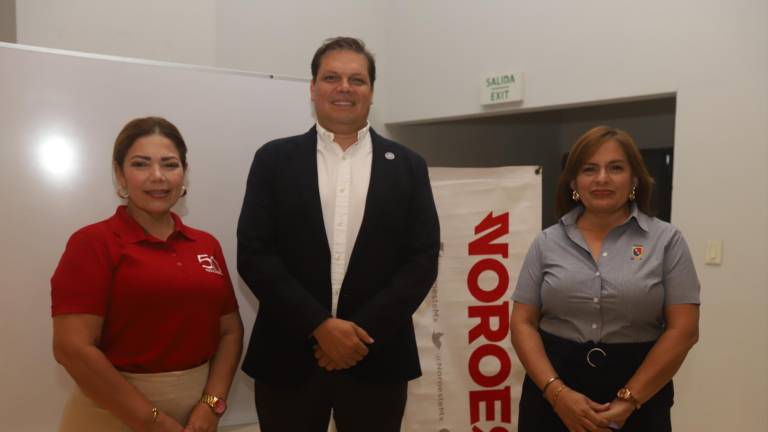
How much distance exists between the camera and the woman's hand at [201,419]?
146 centimetres

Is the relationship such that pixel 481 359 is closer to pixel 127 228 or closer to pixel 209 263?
pixel 209 263

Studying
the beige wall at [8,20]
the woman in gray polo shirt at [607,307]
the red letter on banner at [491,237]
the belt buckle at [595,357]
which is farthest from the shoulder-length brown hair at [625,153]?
the beige wall at [8,20]

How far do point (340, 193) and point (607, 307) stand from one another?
79 cm

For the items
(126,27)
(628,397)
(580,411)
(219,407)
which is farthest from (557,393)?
(126,27)

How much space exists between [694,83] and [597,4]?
28.3 inches

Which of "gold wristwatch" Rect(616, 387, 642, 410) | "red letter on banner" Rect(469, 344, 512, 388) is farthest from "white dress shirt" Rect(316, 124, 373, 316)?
"red letter on banner" Rect(469, 344, 512, 388)

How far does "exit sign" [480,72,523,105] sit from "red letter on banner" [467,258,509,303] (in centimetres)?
139

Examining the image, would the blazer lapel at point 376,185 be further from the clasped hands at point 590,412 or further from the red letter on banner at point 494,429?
the red letter on banner at point 494,429

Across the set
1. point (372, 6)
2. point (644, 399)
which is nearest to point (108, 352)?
point (644, 399)

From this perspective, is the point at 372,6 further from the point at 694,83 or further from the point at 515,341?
the point at 515,341

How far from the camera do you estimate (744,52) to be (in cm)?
264

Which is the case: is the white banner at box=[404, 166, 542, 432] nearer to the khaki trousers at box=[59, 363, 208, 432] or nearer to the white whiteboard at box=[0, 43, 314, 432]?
the white whiteboard at box=[0, 43, 314, 432]

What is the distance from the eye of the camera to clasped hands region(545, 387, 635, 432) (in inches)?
59.3

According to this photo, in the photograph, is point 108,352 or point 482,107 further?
point 482,107
